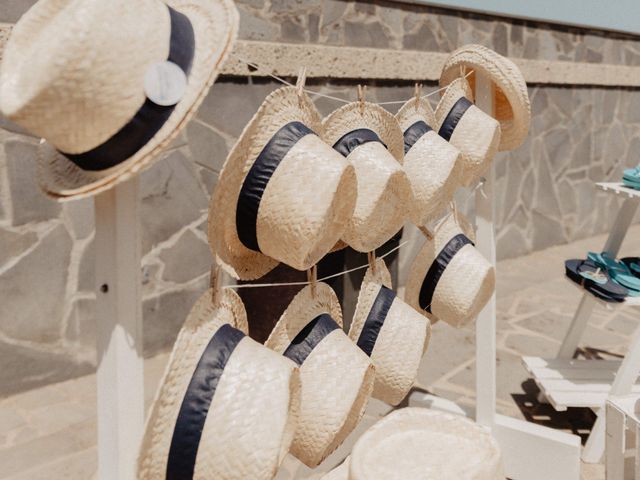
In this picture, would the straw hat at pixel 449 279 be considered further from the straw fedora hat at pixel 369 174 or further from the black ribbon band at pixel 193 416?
the black ribbon band at pixel 193 416

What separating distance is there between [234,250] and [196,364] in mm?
257

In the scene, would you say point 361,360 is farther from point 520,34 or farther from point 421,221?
point 520,34

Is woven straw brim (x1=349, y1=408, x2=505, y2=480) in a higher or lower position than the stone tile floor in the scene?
higher

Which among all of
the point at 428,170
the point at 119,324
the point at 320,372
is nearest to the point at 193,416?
the point at 119,324

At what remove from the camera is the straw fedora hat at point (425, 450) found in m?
1.32

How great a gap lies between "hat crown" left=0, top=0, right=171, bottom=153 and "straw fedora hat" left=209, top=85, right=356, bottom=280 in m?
0.27

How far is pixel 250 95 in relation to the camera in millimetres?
3514

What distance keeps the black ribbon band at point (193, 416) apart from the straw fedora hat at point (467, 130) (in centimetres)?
118

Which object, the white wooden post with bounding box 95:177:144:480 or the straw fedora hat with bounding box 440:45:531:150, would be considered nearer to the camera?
the white wooden post with bounding box 95:177:144:480

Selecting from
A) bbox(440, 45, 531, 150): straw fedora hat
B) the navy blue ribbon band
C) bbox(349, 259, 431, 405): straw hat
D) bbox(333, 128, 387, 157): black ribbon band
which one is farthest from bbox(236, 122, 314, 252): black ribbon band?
bbox(440, 45, 531, 150): straw fedora hat

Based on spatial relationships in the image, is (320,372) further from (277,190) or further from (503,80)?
(503,80)

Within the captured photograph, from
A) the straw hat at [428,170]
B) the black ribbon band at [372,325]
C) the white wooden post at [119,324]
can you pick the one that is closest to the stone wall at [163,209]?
the straw hat at [428,170]

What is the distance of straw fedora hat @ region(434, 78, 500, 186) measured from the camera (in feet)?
6.19

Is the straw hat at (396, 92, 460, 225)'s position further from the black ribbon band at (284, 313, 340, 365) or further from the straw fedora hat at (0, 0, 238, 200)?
the straw fedora hat at (0, 0, 238, 200)
